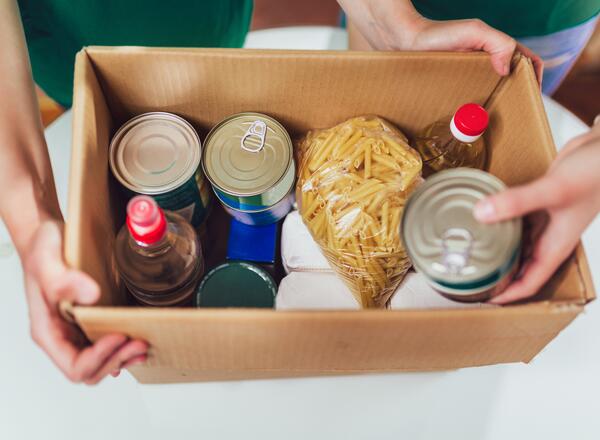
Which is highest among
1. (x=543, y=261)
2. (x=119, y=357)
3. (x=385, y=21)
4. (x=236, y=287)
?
(x=385, y=21)

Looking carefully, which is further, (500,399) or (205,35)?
(205,35)

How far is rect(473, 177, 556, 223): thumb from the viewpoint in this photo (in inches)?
20.2

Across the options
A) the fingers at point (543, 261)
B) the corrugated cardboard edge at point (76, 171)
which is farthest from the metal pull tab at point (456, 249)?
the corrugated cardboard edge at point (76, 171)

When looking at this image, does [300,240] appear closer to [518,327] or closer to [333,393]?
[333,393]

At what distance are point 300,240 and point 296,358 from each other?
0.23m

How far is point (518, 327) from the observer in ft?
1.94

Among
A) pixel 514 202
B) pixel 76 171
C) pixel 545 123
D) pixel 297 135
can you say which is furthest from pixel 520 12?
pixel 76 171

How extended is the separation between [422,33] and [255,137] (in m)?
0.33

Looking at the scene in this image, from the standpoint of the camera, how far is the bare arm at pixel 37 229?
0.56m

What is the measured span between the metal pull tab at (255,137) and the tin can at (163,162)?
75 mm

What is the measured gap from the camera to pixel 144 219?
1.85 ft

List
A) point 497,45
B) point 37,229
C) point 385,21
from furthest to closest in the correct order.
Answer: point 385,21, point 497,45, point 37,229

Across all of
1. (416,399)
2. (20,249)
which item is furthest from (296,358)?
(20,249)

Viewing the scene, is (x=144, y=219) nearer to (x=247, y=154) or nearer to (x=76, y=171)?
(x=76, y=171)
